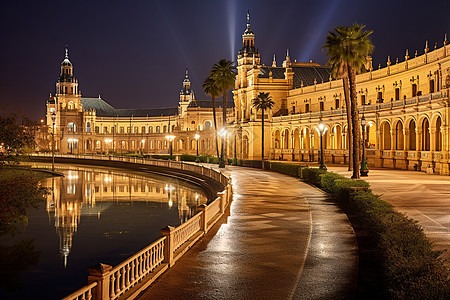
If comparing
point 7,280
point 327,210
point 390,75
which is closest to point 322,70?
point 390,75

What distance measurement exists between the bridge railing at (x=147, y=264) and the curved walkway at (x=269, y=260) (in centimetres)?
26

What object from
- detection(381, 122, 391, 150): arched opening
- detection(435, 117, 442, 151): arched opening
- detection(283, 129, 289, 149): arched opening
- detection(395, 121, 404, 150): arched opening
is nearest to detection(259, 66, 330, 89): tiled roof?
detection(283, 129, 289, 149): arched opening

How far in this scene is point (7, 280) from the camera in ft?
51.1

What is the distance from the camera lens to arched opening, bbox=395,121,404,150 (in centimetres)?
5275

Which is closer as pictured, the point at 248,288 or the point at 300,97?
the point at 248,288

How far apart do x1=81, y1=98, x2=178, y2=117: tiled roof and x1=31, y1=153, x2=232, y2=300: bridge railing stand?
137 metres

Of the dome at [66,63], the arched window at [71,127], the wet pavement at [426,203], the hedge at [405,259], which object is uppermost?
the dome at [66,63]

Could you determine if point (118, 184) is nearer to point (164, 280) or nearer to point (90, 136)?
point (164, 280)

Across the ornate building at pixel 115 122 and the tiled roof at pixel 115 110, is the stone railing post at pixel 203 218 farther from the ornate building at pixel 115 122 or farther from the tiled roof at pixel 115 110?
the tiled roof at pixel 115 110

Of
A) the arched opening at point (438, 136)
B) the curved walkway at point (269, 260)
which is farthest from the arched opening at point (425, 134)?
the curved walkway at point (269, 260)

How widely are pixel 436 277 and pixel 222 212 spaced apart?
13232mm

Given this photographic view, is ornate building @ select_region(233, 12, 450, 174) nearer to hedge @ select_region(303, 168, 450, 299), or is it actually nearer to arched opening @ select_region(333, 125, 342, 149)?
arched opening @ select_region(333, 125, 342, 149)

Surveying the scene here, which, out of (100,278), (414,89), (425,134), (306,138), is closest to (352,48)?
(425,134)

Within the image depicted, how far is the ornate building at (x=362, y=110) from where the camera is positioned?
4631 cm
